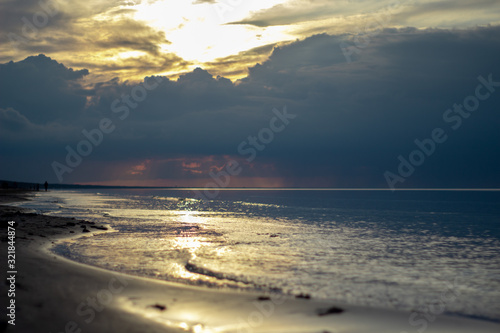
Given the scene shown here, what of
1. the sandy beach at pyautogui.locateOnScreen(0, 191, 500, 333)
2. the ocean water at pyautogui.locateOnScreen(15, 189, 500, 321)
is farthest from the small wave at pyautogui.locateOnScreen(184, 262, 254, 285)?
the sandy beach at pyautogui.locateOnScreen(0, 191, 500, 333)

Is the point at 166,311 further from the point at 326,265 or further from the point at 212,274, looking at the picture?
the point at 326,265

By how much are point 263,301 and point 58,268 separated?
8.95 meters

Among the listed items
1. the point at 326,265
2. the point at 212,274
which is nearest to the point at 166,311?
the point at 212,274

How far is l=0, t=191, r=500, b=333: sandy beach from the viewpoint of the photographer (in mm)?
10328

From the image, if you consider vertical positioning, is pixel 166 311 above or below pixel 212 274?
above

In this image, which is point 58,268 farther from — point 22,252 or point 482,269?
point 482,269

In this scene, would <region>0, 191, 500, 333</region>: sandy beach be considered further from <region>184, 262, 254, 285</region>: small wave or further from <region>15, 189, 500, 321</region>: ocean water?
<region>184, 262, 254, 285</region>: small wave

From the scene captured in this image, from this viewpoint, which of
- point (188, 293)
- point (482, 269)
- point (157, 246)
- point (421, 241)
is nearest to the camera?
point (188, 293)

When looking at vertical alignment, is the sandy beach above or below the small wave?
above

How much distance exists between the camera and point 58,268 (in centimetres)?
1600

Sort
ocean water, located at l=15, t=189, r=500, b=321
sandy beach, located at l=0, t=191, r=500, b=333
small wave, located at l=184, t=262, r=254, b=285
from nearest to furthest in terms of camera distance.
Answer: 1. sandy beach, located at l=0, t=191, r=500, b=333
2. ocean water, located at l=15, t=189, r=500, b=321
3. small wave, located at l=184, t=262, r=254, b=285

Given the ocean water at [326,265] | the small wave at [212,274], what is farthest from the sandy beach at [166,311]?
the small wave at [212,274]

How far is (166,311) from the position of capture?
38.2 ft

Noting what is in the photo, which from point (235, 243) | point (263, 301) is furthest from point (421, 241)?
point (263, 301)
